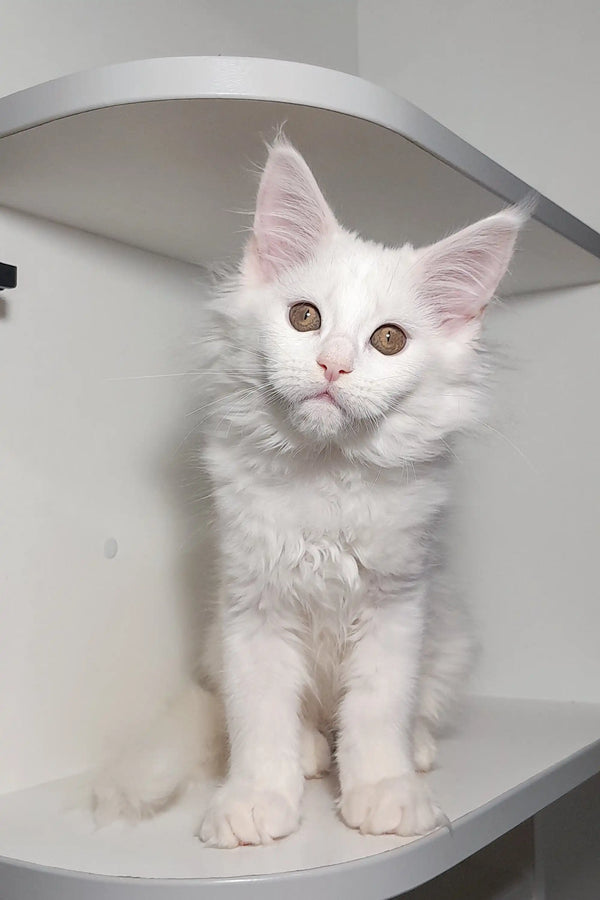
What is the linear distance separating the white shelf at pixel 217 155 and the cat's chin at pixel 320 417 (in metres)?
0.29

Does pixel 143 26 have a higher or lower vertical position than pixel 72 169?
→ higher

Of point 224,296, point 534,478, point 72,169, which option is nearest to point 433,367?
point 224,296

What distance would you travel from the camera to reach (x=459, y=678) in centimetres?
137

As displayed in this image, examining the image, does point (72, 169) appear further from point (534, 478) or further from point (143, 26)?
point (534, 478)

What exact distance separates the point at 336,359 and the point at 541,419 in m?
0.85

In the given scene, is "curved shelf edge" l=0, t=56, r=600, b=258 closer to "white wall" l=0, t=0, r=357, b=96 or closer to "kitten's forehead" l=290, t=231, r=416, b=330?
Result: "kitten's forehead" l=290, t=231, r=416, b=330

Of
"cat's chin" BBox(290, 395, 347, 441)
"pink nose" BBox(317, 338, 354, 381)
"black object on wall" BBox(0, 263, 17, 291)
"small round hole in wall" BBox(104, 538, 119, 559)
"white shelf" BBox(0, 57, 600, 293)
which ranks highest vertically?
"white shelf" BBox(0, 57, 600, 293)

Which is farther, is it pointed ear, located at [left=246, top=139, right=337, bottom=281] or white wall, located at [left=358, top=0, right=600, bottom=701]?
white wall, located at [left=358, top=0, right=600, bottom=701]

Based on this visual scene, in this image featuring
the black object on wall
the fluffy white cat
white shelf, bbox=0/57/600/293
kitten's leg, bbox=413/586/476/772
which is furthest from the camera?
kitten's leg, bbox=413/586/476/772

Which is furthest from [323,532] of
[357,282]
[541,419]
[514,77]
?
[514,77]

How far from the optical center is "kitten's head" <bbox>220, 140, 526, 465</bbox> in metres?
1.00

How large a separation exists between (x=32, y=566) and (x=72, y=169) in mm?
499

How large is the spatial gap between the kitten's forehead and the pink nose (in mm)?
43

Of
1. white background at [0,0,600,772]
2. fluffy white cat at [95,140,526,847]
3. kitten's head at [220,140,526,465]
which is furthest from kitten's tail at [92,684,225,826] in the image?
white background at [0,0,600,772]
